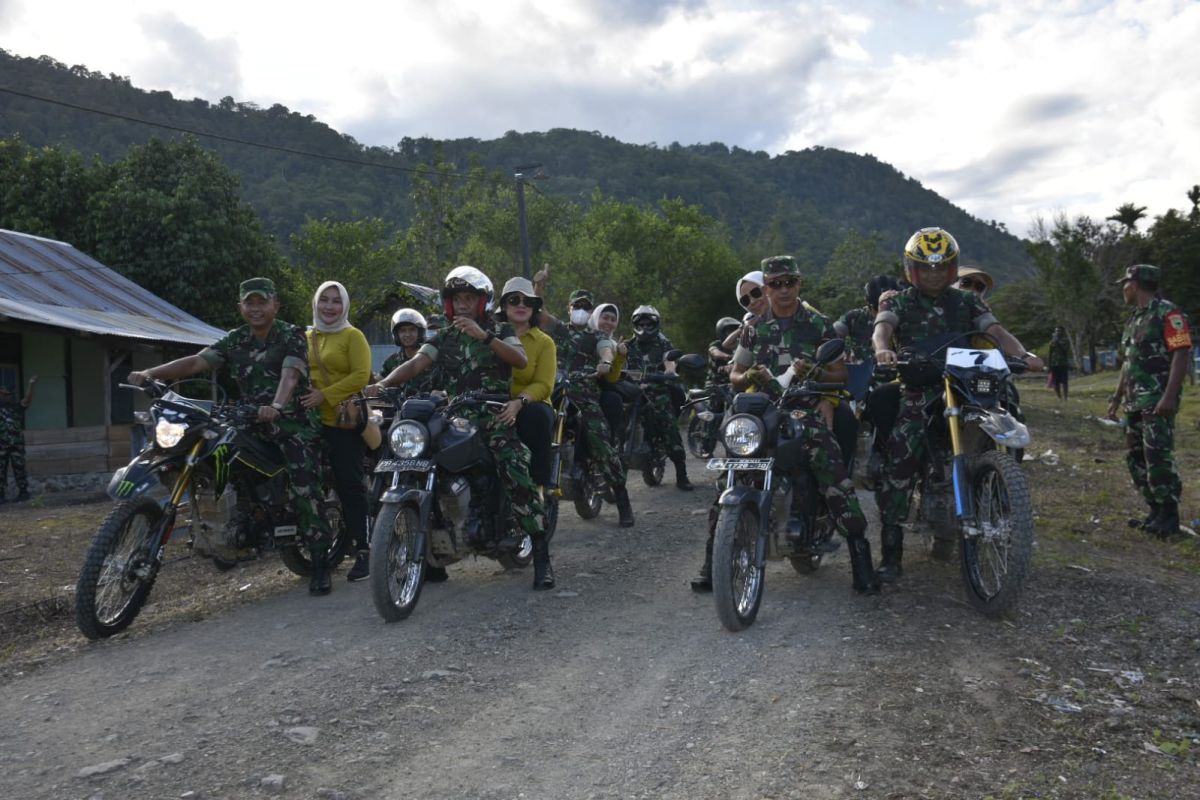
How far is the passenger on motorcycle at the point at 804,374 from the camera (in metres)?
5.77

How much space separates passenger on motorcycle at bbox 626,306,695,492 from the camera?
10.9 meters

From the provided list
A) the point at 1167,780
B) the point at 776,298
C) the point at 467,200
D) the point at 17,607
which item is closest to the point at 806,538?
the point at 776,298

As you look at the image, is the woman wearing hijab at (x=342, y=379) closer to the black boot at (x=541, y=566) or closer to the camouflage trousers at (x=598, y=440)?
the black boot at (x=541, y=566)

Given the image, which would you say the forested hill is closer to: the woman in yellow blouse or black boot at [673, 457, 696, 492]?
black boot at [673, 457, 696, 492]

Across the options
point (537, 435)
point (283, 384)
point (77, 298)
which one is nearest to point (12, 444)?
point (77, 298)

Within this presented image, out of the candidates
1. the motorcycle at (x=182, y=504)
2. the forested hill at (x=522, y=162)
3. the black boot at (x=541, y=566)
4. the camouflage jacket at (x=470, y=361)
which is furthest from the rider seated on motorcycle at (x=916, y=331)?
the forested hill at (x=522, y=162)

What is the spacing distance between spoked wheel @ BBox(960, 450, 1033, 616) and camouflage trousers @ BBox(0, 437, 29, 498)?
13.8m

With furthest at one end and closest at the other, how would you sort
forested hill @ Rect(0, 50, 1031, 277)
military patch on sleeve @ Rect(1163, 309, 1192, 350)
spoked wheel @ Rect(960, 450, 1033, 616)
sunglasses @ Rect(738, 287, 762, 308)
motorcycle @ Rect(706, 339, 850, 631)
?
1. forested hill @ Rect(0, 50, 1031, 277)
2. sunglasses @ Rect(738, 287, 762, 308)
3. military patch on sleeve @ Rect(1163, 309, 1192, 350)
4. motorcycle @ Rect(706, 339, 850, 631)
5. spoked wheel @ Rect(960, 450, 1033, 616)

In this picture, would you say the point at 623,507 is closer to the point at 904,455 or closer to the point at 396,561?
the point at 904,455

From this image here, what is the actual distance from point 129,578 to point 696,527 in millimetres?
4643

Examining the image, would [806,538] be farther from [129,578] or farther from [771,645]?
[129,578]

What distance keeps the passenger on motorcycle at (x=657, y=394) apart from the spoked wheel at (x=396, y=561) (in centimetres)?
537

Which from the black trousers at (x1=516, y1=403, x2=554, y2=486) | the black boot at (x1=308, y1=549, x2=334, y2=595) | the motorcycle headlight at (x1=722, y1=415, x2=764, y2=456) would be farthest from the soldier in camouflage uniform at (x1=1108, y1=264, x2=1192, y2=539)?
the black boot at (x1=308, y1=549, x2=334, y2=595)

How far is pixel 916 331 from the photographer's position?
6.02 meters
